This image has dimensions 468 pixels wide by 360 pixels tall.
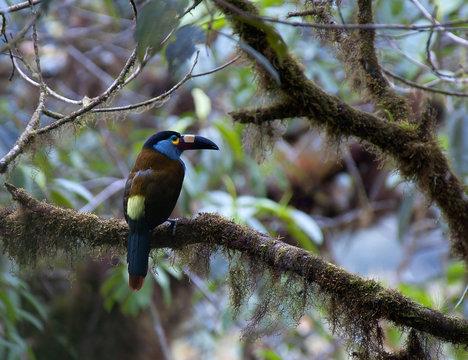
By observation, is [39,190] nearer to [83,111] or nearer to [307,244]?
[83,111]

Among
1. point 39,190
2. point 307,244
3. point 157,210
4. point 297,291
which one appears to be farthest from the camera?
point 307,244

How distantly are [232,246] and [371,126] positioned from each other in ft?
2.78

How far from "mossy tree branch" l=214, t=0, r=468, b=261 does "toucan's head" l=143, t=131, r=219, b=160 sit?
403mm

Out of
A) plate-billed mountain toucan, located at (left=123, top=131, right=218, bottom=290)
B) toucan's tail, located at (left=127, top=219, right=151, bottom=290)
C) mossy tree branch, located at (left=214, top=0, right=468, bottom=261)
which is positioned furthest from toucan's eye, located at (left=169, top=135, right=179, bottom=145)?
toucan's tail, located at (left=127, top=219, right=151, bottom=290)

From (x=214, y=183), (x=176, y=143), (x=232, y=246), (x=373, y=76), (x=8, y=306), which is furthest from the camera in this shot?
(x=214, y=183)

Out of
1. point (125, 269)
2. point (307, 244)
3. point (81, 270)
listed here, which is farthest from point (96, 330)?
point (307, 244)

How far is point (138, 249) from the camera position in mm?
2148

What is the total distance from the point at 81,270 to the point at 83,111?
2.64 meters

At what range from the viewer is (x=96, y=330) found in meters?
4.44

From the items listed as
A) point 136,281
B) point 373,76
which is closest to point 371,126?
point 373,76

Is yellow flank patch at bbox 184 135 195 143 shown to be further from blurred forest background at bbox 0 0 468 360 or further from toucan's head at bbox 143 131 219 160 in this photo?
blurred forest background at bbox 0 0 468 360

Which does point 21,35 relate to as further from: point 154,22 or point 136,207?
point 136,207

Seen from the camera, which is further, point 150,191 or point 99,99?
point 150,191

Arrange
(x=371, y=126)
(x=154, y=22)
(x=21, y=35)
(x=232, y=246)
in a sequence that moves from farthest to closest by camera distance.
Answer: (x=371, y=126), (x=232, y=246), (x=21, y=35), (x=154, y=22)
